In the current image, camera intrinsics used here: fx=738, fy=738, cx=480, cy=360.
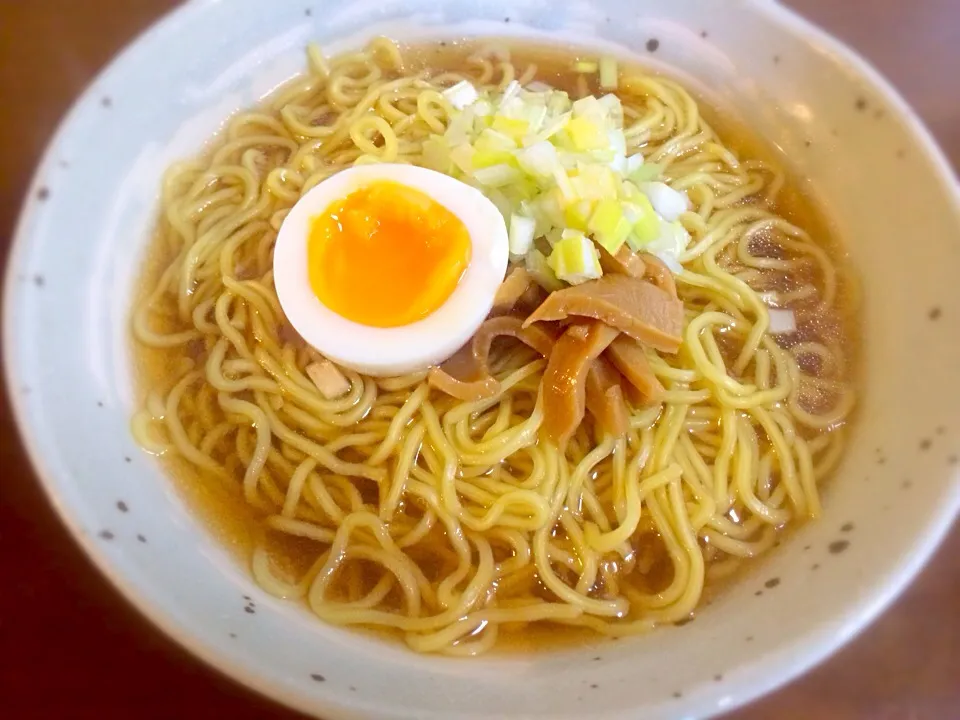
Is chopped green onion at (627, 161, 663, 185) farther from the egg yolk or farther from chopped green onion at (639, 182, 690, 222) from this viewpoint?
the egg yolk

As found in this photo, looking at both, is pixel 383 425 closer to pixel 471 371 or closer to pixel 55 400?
pixel 471 371

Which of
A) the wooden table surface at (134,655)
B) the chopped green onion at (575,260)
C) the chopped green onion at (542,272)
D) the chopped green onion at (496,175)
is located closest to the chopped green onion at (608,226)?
the chopped green onion at (575,260)

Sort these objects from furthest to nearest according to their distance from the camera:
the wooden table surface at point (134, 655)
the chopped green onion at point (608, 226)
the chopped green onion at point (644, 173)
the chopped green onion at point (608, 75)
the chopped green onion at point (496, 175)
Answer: the chopped green onion at point (608, 75) < the chopped green onion at point (644, 173) < the chopped green onion at point (496, 175) < the chopped green onion at point (608, 226) < the wooden table surface at point (134, 655)

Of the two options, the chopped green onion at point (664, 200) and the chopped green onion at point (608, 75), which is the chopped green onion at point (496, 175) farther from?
the chopped green onion at point (608, 75)

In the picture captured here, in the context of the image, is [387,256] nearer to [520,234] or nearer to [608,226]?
[520,234]

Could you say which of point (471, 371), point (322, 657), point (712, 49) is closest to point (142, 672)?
point (322, 657)

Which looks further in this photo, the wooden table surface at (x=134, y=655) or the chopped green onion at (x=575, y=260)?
the chopped green onion at (x=575, y=260)

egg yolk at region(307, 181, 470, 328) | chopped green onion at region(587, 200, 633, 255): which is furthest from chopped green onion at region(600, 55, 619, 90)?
egg yolk at region(307, 181, 470, 328)
